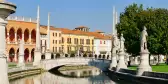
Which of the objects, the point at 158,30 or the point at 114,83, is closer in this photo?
the point at 114,83

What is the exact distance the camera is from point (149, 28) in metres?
52.8

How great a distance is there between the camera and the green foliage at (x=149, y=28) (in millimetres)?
52719

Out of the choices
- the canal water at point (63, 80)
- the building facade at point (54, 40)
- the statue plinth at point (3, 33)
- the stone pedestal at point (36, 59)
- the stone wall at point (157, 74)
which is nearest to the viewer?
the statue plinth at point (3, 33)

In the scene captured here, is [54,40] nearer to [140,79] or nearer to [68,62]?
[68,62]

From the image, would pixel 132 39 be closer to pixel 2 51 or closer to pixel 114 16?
pixel 114 16

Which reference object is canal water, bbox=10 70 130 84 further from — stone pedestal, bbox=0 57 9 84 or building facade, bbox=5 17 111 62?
stone pedestal, bbox=0 57 9 84

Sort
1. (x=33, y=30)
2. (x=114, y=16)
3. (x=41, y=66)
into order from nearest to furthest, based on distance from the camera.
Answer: (x=114, y=16)
(x=41, y=66)
(x=33, y=30)

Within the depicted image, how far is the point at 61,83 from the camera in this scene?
37.0m

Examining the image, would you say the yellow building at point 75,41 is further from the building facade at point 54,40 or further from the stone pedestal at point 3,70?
the stone pedestal at point 3,70

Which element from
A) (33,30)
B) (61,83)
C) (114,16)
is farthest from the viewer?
(33,30)

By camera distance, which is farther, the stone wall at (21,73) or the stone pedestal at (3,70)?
the stone wall at (21,73)

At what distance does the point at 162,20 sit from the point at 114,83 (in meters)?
21.9

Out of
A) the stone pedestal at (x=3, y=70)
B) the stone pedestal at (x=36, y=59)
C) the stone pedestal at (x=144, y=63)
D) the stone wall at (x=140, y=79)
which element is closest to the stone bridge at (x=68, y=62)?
the stone pedestal at (x=36, y=59)

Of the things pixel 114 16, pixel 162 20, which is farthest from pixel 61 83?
pixel 162 20
